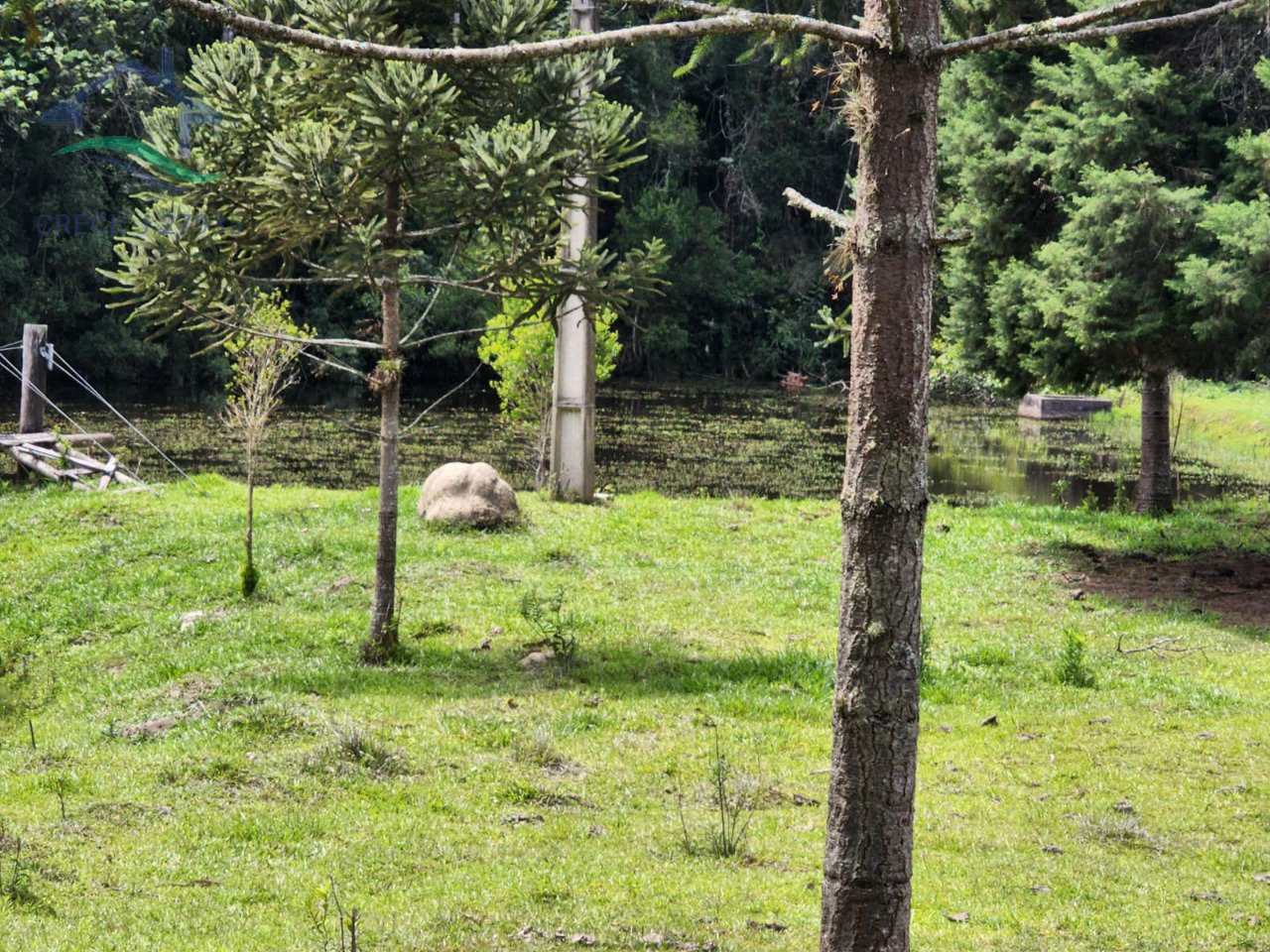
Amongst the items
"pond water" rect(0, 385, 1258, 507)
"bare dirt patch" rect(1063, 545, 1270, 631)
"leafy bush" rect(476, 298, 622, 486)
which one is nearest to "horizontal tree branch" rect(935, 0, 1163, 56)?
"bare dirt patch" rect(1063, 545, 1270, 631)

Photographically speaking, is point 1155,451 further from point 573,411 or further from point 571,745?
point 571,745

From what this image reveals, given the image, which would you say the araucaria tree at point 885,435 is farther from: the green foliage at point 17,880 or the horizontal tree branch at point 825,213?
the green foliage at point 17,880

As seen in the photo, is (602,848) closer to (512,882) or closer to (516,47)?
(512,882)

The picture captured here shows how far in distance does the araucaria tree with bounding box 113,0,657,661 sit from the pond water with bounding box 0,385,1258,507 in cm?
945

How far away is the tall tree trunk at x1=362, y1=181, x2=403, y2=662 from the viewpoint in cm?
1168

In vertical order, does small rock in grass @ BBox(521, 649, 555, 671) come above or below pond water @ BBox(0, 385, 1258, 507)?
below

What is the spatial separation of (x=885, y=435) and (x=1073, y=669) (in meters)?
7.67

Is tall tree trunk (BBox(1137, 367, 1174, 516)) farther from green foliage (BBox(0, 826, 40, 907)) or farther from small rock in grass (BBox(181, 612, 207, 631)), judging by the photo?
green foliage (BBox(0, 826, 40, 907))

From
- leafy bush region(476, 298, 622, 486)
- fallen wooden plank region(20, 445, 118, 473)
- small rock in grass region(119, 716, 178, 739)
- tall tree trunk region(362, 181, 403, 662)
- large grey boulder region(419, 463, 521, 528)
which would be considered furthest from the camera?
leafy bush region(476, 298, 622, 486)

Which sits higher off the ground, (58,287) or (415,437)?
(58,287)

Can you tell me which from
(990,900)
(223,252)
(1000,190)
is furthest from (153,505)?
(990,900)

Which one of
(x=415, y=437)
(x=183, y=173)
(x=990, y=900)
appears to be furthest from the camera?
(x=415, y=437)

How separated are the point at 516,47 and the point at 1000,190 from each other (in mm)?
14220

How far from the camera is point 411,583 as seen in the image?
1406 cm
